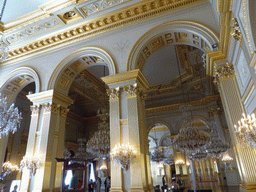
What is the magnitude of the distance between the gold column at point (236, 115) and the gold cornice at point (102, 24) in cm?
298

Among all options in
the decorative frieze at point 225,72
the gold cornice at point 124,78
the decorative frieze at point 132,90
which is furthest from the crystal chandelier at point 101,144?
the decorative frieze at point 225,72

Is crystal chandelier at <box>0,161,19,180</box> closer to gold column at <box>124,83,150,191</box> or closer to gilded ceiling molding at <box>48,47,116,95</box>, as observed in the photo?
gilded ceiling molding at <box>48,47,116,95</box>

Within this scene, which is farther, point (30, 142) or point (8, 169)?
point (8, 169)

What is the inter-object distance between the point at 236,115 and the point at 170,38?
3.85m

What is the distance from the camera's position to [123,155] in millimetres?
5832

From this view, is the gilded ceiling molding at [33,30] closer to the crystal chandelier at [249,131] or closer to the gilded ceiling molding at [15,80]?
the gilded ceiling molding at [15,80]

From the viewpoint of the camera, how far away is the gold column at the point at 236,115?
4.77 m

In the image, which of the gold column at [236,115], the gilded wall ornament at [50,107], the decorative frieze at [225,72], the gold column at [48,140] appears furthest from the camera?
the gilded wall ornament at [50,107]

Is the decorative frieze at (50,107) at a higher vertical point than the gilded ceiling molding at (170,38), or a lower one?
lower

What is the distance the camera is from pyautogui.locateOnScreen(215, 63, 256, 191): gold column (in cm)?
477

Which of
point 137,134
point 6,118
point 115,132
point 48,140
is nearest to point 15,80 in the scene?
point 48,140

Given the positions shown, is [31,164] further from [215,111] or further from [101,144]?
[215,111]

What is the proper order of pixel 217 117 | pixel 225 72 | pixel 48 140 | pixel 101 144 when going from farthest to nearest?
1. pixel 217 117
2. pixel 101 144
3. pixel 48 140
4. pixel 225 72

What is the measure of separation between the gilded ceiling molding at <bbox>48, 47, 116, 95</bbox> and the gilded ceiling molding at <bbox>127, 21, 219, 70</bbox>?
1.05 metres
